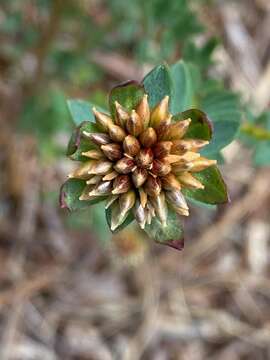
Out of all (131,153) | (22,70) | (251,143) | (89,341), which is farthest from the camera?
(89,341)

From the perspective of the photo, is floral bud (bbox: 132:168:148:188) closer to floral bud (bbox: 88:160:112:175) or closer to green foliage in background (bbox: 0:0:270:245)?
floral bud (bbox: 88:160:112:175)

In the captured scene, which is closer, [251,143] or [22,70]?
[251,143]

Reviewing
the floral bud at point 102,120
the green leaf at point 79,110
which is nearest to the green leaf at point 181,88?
the green leaf at point 79,110

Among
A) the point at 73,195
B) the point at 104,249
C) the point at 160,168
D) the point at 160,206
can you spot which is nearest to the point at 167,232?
the point at 160,206

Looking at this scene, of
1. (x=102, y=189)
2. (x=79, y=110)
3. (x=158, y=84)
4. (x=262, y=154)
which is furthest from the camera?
(x=262, y=154)

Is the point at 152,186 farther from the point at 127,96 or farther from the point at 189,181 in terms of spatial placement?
the point at 127,96

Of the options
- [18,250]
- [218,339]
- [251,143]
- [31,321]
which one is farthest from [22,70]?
[218,339]

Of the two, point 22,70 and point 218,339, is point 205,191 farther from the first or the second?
point 218,339
